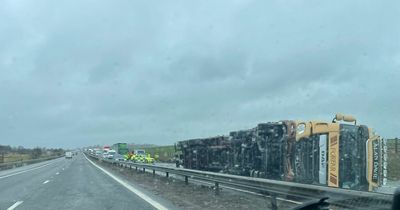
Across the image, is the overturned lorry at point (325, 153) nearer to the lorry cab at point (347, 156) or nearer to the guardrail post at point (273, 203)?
the lorry cab at point (347, 156)

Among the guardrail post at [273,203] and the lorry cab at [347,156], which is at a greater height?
the lorry cab at [347,156]

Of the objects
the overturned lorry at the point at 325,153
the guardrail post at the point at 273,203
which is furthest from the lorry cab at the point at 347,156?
the guardrail post at the point at 273,203

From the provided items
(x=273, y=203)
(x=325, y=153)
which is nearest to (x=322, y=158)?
(x=325, y=153)

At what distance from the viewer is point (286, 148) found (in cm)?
1894

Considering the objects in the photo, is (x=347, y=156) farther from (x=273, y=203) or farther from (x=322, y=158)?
(x=273, y=203)

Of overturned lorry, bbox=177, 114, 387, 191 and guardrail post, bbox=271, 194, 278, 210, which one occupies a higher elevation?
overturned lorry, bbox=177, 114, 387, 191

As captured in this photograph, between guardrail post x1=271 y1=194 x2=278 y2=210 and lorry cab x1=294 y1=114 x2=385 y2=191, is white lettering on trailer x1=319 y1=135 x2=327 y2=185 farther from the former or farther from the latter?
guardrail post x1=271 y1=194 x2=278 y2=210

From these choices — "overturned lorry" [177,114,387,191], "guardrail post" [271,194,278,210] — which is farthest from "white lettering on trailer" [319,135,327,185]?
"guardrail post" [271,194,278,210]

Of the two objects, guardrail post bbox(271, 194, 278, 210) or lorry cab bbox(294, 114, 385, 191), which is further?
lorry cab bbox(294, 114, 385, 191)

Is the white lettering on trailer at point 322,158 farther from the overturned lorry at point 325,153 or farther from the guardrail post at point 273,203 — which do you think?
the guardrail post at point 273,203

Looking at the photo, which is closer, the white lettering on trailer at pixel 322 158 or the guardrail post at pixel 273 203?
the guardrail post at pixel 273 203

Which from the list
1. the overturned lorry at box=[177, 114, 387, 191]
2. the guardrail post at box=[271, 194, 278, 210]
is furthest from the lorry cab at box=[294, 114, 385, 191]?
the guardrail post at box=[271, 194, 278, 210]

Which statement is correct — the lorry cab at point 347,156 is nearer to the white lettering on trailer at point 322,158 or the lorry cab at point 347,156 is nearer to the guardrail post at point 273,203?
the white lettering on trailer at point 322,158

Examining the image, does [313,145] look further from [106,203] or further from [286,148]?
[106,203]
